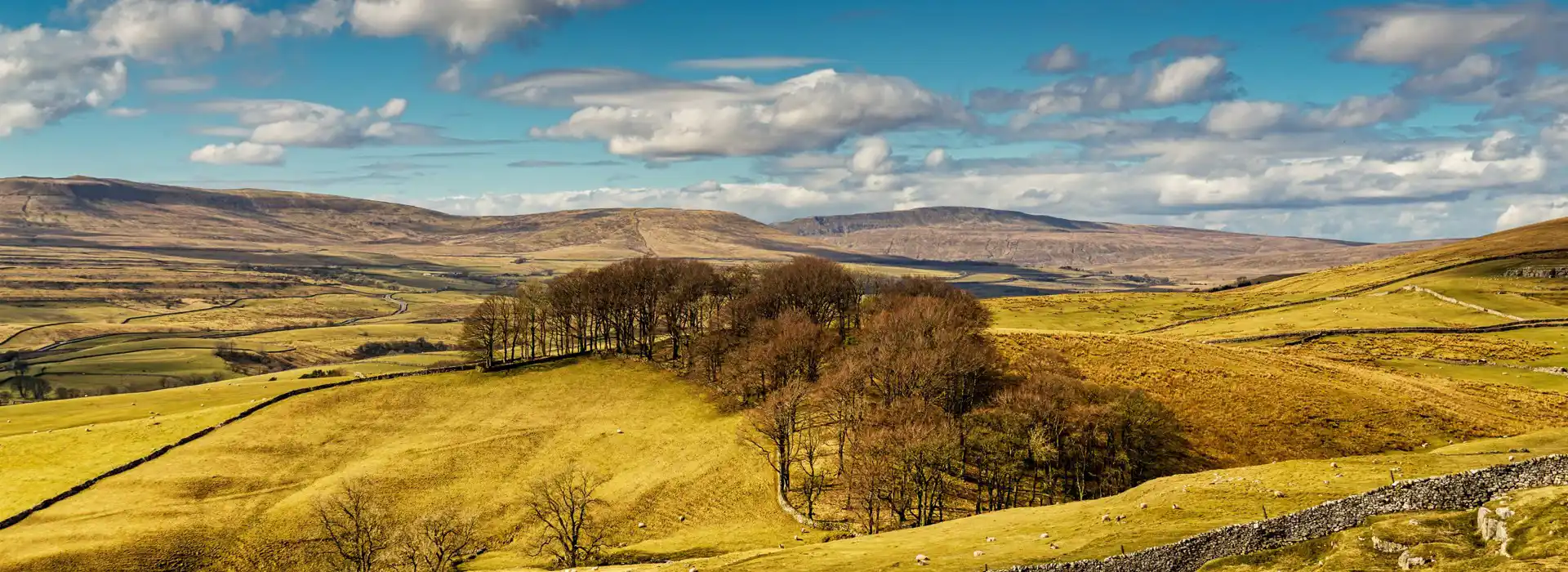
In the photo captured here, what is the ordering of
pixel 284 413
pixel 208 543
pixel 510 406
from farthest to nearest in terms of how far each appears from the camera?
1. pixel 510 406
2. pixel 284 413
3. pixel 208 543

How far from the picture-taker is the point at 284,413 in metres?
94.7

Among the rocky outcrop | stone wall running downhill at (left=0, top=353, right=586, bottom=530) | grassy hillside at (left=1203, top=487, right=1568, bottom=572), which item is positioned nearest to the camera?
grassy hillside at (left=1203, top=487, right=1568, bottom=572)

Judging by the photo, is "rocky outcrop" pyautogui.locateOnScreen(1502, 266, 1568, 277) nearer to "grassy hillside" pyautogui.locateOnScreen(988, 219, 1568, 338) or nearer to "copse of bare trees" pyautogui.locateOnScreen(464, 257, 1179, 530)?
"grassy hillside" pyautogui.locateOnScreen(988, 219, 1568, 338)

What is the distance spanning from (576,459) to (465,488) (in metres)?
11.2

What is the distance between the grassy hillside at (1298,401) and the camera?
78750mm

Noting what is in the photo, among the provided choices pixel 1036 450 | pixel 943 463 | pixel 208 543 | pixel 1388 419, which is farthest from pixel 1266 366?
pixel 208 543

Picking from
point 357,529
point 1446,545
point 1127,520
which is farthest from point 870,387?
point 1446,545

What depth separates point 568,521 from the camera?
71.3 metres

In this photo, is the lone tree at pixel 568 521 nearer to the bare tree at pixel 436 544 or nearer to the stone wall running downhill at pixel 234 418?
the bare tree at pixel 436 544

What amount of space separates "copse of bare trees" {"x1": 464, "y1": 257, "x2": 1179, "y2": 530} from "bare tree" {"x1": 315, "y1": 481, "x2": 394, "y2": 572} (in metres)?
34.0

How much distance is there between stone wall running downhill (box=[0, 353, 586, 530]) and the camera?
7142 cm

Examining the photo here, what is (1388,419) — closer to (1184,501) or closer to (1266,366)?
(1266,366)

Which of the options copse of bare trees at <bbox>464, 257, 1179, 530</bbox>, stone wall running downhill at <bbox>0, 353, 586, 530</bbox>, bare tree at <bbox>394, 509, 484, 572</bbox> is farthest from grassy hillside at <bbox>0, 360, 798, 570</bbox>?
copse of bare trees at <bbox>464, 257, 1179, 530</bbox>

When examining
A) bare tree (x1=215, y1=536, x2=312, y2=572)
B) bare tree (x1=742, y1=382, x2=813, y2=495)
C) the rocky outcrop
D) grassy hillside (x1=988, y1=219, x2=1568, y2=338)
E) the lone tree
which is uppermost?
the rocky outcrop
